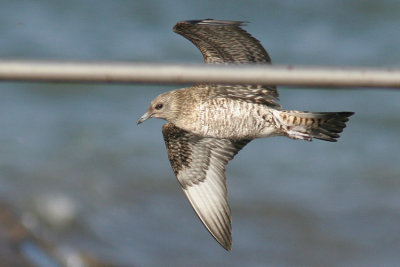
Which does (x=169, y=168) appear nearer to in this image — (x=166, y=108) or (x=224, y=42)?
(x=166, y=108)

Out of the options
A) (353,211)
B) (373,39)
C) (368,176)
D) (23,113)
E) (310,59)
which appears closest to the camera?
(353,211)

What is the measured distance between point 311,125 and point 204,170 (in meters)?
0.78

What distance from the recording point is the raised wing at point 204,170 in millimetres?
4695

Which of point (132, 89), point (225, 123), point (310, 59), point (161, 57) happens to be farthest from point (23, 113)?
point (225, 123)

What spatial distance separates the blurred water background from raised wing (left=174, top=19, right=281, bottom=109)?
155 cm

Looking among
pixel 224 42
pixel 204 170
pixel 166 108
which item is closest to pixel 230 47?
pixel 224 42

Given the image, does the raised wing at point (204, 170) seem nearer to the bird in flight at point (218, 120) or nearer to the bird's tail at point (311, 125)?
the bird in flight at point (218, 120)

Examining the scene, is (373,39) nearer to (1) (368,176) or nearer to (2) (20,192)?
(1) (368,176)

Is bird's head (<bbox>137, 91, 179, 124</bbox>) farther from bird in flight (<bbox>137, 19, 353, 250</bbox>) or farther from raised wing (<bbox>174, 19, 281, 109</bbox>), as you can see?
raised wing (<bbox>174, 19, 281, 109</bbox>)

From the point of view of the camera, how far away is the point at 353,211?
7051mm

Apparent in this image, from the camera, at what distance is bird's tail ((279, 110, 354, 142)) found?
4.42 metres

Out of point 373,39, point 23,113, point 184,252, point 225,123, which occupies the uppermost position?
point 373,39

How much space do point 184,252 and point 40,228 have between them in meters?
1.19

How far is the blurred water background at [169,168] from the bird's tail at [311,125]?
75.8 inches
